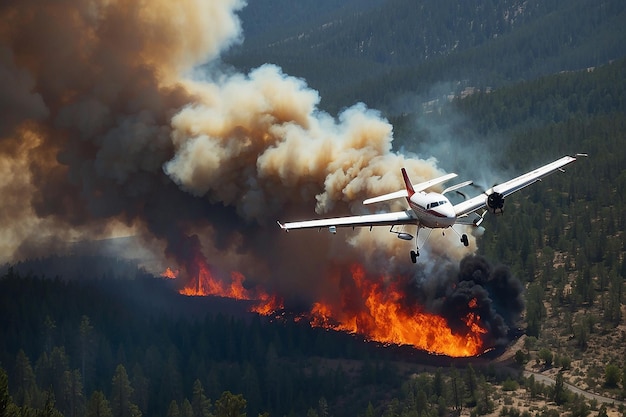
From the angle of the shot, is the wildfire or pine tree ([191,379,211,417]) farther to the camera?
the wildfire

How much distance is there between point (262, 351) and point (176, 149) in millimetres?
30114

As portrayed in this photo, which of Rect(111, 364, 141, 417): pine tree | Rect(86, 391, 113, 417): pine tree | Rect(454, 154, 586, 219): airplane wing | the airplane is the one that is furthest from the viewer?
Rect(111, 364, 141, 417): pine tree


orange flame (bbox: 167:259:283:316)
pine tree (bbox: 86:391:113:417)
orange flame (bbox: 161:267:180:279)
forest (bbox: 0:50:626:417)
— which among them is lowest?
pine tree (bbox: 86:391:113:417)

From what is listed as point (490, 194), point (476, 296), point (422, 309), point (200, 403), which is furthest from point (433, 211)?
point (200, 403)

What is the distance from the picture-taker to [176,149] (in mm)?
162625

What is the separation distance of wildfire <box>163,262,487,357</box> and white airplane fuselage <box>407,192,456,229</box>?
97.5 feet

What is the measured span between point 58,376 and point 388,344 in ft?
116

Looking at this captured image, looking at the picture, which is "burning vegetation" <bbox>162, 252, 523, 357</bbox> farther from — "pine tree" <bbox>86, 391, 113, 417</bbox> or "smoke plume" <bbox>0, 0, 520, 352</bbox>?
"pine tree" <bbox>86, 391, 113, 417</bbox>

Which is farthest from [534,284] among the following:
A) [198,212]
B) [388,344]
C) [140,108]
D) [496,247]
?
[140,108]

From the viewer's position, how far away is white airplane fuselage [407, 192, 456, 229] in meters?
108

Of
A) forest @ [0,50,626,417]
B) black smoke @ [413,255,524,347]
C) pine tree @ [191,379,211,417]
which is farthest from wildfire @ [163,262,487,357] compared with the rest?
pine tree @ [191,379,211,417]

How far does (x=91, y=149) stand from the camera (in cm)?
16850

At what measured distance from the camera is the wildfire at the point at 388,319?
139 m

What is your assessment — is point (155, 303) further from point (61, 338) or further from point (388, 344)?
point (388, 344)
